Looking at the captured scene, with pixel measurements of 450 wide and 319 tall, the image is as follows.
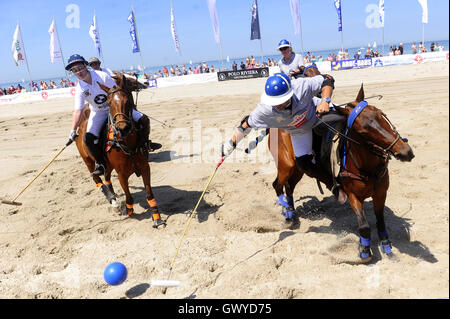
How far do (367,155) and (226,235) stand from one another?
2.39 meters

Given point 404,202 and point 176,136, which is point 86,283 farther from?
point 176,136

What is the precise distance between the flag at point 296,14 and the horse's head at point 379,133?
25735mm

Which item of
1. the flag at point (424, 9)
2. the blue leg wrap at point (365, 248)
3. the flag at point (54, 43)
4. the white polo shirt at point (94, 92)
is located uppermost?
the flag at point (54, 43)

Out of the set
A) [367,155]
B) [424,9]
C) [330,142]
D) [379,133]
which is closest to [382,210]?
[367,155]

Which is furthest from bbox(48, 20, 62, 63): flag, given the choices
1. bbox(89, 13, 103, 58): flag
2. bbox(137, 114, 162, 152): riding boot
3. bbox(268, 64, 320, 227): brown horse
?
bbox(268, 64, 320, 227): brown horse

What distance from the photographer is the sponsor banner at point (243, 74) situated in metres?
26.0

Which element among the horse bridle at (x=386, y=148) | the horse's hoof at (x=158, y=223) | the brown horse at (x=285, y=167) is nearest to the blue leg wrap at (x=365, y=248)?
the horse bridle at (x=386, y=148)

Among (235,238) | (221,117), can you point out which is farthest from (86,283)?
(221,117)

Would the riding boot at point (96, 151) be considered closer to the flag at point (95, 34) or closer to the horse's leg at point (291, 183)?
the horse's leg at point (291, 183)

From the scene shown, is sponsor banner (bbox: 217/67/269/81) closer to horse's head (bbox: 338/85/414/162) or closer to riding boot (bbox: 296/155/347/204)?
riding boot (bbox: 296/155/347/204)

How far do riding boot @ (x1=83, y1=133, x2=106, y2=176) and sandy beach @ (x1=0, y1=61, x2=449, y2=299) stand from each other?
81 centimetres

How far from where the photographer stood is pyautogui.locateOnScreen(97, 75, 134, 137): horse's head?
4.86m

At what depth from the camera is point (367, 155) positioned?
3523 mm

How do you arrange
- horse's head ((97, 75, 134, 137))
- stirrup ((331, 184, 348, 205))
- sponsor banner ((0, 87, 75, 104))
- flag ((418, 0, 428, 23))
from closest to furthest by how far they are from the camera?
Result: stirrup ((331, 184, 348, 205)), horse's head ((97, 75, 134, 137)), flag ((418, 0, 428, 23)), sponsor banner ((0, 87, 75, 104))
